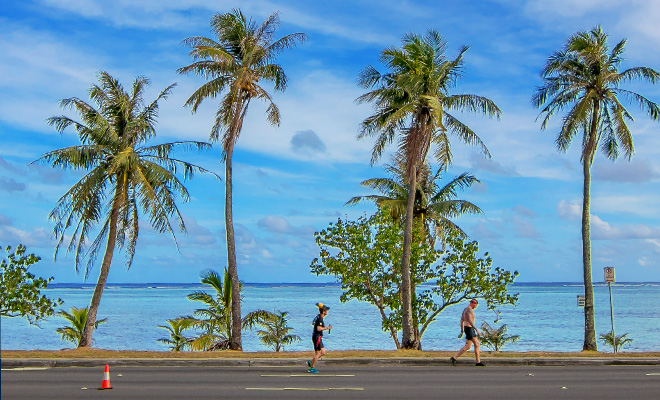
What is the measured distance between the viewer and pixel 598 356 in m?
19.4

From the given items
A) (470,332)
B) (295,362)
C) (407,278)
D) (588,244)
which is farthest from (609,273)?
(295,362)

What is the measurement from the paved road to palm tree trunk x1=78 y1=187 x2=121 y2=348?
6561 mm

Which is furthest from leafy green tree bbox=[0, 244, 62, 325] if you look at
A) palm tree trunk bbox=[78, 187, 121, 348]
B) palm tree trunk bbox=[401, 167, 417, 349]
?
palm tree trunk bbox=[401, 167, 417, 349]

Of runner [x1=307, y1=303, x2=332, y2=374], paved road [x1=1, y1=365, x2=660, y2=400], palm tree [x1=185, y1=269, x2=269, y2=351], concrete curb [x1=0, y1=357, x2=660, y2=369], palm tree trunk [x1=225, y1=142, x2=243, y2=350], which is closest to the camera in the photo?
paved road [x1=1, y1=365, x2=660, y2=400]

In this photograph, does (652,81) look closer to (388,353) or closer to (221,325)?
(388,353)

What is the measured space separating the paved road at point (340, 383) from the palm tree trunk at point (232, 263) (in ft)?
19.3

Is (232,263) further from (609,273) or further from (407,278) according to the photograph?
(609,273)

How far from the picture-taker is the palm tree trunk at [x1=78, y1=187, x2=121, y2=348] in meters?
23.3

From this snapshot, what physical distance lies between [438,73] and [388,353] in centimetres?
949

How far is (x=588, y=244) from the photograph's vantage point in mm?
23750

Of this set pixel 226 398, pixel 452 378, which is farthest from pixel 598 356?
pixel 226 398

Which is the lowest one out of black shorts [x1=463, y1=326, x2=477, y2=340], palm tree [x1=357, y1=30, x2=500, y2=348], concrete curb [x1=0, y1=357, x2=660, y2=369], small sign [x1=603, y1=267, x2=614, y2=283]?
concrete curb [x1=0, y1=357, x2=660, y2=369]

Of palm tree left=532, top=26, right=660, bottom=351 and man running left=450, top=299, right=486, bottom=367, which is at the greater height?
palm tree left=532, top=26, right=660, bottom=351

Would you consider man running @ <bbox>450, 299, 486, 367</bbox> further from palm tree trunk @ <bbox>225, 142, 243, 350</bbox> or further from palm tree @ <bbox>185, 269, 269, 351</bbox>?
palm tree @ <bbox>185, 269, 269, 351</bbox>
